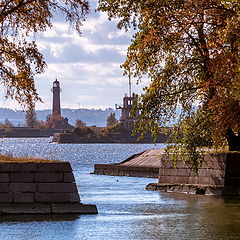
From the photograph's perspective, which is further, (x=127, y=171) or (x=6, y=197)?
(x=127, y=171)

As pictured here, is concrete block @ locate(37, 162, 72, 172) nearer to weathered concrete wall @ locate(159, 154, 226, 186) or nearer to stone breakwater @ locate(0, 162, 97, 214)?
stone breakwater @ locate(0, 162, 97, 214)

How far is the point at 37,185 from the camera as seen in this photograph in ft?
74.2

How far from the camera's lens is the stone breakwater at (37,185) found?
22.5 meters

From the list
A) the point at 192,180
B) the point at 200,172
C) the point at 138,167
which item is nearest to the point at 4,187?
the point at 200,172

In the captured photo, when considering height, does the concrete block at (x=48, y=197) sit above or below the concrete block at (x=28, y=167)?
below

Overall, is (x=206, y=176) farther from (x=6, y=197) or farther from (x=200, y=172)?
(x=6, y=197)

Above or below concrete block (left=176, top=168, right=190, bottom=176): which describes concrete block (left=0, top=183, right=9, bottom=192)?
below

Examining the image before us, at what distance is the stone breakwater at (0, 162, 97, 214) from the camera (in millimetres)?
22531

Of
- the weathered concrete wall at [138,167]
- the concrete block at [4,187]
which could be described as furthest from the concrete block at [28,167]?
the weathered concrete wall at [138,167]

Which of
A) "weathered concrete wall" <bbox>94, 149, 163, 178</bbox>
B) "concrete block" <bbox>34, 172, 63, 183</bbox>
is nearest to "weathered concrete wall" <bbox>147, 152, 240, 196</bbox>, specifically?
"concrete block" <bbox>34, 172, 63, 183</bbox>

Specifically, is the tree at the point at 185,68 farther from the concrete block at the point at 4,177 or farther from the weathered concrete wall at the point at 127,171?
the weathered concrete wall at the point at 127,171

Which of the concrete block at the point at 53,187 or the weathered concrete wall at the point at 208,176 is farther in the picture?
the weathered concrete wall at the point at 208,176

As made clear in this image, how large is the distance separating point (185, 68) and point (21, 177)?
12.9 m

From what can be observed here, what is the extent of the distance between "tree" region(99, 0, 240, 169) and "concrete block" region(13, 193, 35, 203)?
11127 millimetres
